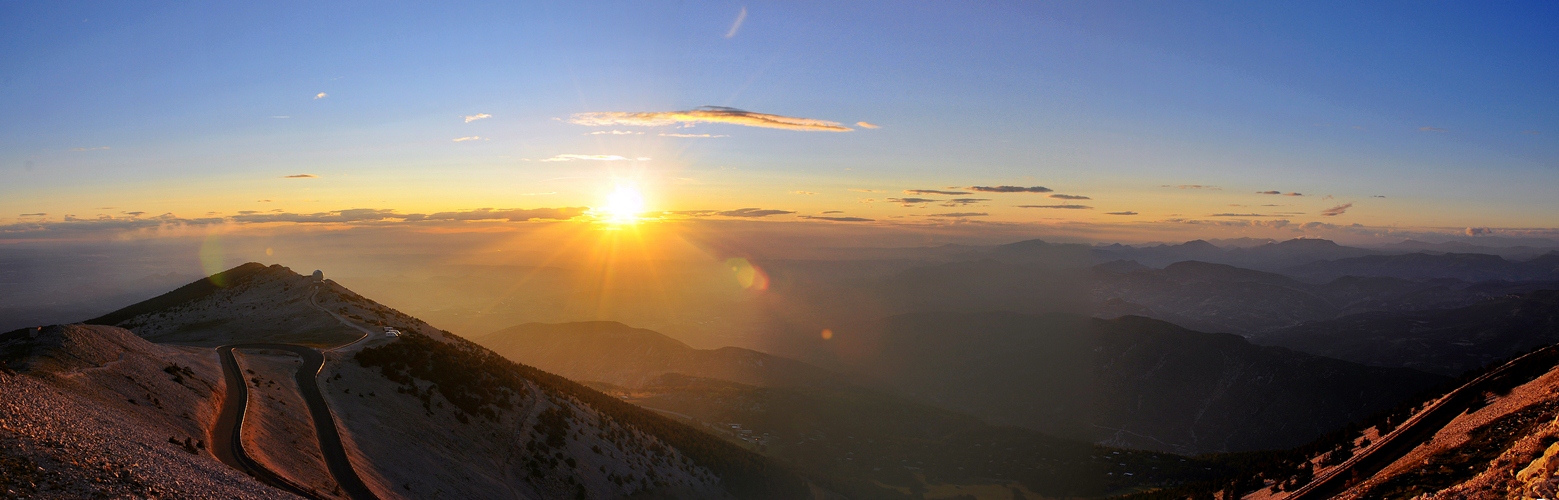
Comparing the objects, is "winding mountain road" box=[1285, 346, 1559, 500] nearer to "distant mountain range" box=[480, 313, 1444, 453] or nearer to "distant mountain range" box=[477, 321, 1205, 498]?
"distant mountain range" box=[477, 321, 1205, 498]

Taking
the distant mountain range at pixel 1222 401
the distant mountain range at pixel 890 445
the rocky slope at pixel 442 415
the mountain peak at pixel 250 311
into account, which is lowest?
the distant mountain range at pixel 1222 401

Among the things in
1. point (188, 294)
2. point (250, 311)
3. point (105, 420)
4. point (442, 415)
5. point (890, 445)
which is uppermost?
point (105, 420)

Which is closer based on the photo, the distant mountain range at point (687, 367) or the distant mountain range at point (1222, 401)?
the distant mountain range at point (1222, 401)

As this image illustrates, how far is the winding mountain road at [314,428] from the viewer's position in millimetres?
23328

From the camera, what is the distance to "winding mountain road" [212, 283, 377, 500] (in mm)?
23328

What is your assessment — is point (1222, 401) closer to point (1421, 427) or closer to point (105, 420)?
point (1421, 427)

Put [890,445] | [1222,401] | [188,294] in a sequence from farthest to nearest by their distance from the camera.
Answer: [1222,401] → [890,445] → [188,294]

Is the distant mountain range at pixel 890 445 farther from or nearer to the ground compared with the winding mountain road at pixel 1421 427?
nearer to the ground

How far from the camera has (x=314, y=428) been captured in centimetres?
3109

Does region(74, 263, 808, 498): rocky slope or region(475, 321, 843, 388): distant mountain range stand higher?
region(74, 263, 808, 498): rocky slope

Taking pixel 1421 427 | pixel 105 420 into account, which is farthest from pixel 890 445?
pixel 105 420

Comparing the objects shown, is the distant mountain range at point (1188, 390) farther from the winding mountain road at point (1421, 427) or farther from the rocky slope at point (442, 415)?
the winding mountain road at point (1421, 427)

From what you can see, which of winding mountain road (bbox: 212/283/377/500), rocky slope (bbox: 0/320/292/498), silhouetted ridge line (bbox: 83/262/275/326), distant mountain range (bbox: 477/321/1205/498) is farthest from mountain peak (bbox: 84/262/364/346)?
distant mountain range (bbox: 477/321/1205/498)

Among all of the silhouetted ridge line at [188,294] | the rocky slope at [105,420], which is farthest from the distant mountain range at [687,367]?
the rocky slope at [105,420]
